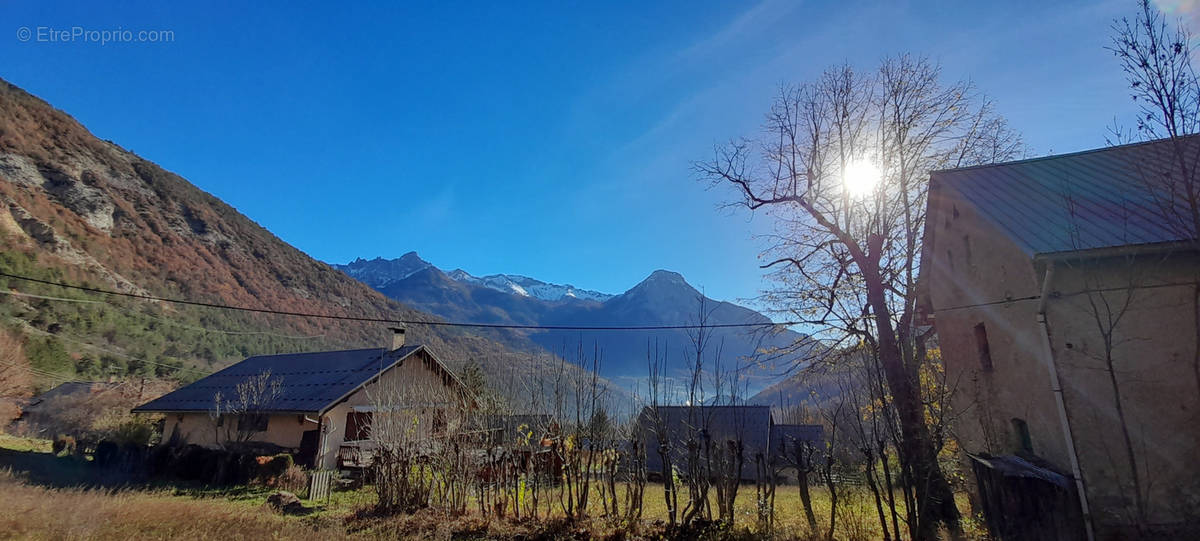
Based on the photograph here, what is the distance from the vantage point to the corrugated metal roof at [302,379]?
22.6 metres

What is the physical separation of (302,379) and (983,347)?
28105 millimetres

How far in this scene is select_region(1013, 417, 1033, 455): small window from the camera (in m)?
11.0

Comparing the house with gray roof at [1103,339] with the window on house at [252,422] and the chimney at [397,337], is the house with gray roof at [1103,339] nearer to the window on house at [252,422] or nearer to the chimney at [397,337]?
the chimney at [397,337]

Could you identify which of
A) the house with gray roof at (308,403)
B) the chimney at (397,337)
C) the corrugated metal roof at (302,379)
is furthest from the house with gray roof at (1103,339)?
the chimney at (397,337)

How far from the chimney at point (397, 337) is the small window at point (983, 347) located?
23786 mm

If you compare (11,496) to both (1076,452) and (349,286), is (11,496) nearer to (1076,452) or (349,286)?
(1076,452)

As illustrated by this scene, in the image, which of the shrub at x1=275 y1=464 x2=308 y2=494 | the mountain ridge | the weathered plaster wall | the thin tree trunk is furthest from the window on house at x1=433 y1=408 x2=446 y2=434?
the mountain ridge

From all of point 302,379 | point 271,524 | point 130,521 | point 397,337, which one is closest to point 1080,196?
point 271,524

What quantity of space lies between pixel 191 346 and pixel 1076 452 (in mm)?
75906

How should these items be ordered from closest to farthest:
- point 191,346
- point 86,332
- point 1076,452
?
point 1076,452 < point 86,332 < point 191,346

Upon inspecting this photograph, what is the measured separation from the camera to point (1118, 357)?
907cm

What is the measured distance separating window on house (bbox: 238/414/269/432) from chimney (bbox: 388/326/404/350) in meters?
6.21

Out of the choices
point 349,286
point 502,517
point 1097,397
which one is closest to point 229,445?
point 502,517

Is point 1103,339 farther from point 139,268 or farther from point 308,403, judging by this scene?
point 139,268
